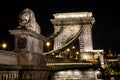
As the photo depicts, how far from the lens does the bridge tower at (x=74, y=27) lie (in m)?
53.7

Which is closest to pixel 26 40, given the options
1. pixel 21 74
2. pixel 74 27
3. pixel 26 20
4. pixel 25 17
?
pixel 26 20

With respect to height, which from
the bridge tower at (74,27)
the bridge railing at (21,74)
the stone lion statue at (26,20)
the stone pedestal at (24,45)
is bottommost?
the bridge railing at (21,74)

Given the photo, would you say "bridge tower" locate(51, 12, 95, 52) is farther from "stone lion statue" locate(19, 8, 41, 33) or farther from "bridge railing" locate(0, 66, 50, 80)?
"bridge railing" locate(0, 66, 50, 80)

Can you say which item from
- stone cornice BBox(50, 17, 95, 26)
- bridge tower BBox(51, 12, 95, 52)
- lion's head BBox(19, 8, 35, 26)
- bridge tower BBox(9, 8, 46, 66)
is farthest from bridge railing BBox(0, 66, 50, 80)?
stone cornice BBox(50, 17, 95, 26)

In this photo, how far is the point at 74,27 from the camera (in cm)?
5400

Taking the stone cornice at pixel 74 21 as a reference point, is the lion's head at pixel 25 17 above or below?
below

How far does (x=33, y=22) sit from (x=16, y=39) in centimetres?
138

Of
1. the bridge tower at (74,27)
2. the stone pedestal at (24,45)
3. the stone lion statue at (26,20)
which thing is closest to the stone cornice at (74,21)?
the bridge tower at (74,27)

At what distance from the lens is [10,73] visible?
9.77 metres

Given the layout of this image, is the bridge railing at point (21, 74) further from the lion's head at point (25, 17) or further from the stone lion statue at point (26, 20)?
the lion's head at point (25, 17)

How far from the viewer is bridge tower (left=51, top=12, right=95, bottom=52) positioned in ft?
176

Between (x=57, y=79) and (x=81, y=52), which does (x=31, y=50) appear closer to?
(x=57, y=79)

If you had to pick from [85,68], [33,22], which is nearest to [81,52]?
[85,68]

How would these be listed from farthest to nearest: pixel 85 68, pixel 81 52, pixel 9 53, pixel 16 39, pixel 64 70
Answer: pixel 81 52, pixel 85 68, pixel 64 70, pixel 16 39, pixel 9 53
